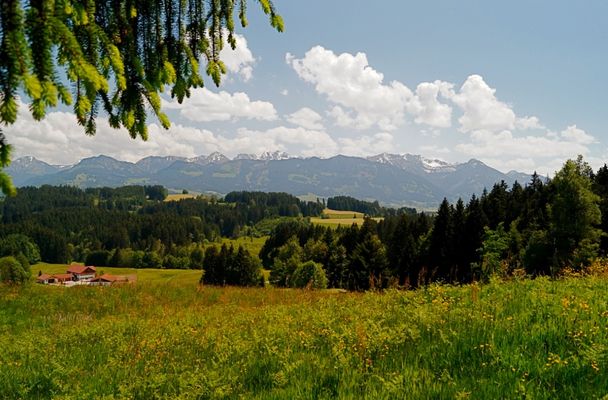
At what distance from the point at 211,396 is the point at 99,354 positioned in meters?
4.56

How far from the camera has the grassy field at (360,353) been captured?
4.91 meters

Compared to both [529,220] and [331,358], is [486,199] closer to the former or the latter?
[529,220]

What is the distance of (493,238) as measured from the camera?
49.3 m

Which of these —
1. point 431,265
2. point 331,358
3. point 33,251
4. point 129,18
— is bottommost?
point 33,251

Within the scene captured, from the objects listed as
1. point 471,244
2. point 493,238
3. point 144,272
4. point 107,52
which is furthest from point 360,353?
point 144,272

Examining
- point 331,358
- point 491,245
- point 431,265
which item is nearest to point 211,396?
point 331,358

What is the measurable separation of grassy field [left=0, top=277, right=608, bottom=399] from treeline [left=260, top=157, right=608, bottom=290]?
4233mm

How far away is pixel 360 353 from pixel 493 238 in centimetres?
4901

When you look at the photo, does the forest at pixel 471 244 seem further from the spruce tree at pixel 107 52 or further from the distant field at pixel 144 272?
the distant field at pixel 144 272

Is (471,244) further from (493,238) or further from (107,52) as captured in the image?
(107,52)

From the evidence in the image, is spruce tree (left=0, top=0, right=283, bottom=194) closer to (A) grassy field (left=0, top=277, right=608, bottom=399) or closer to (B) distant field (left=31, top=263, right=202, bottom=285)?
(A) grassy field (left=0, top=277, right=608, bottom=399)

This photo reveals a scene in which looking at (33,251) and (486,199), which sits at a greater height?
(486,199)

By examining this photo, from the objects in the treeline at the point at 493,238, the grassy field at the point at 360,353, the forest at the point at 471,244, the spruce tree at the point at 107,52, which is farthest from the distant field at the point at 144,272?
the spruce tree at the point at 107,52

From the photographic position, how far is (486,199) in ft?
225
